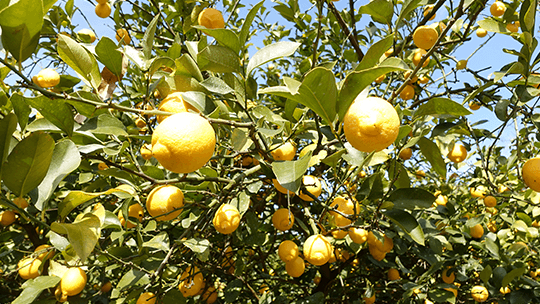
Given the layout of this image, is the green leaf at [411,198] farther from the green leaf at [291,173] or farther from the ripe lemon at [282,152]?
the green leaf at [291,173]

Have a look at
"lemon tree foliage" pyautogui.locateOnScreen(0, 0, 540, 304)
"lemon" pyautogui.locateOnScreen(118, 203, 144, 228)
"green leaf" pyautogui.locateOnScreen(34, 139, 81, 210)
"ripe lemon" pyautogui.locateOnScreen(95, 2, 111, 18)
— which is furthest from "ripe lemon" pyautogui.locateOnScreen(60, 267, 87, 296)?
"ripe lemon" pyautogui.locateOnScreen(95, 2, 111, 18)

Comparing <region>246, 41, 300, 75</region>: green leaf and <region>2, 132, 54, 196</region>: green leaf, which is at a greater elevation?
<region>246, 41, 300, 75</region>: green leaf

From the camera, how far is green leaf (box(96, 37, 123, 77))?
101 centimetres

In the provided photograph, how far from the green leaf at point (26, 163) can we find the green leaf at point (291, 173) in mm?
555

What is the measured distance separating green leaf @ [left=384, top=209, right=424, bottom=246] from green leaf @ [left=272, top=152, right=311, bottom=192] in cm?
62

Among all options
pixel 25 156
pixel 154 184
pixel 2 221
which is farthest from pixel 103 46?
pixel 2 221

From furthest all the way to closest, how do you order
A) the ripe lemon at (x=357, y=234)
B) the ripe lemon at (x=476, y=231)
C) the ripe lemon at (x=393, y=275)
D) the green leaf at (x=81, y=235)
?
the ripe lemon at (x=393, y=275), the ripe lemon at (x=476, y=231), the ripe lemon at (x=357, y=234), the green leaf at (x=81, y=235)

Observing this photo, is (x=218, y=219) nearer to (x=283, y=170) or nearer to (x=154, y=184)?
(x=154, y=184)

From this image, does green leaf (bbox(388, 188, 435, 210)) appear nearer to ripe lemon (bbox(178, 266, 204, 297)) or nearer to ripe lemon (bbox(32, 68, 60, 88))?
ripe lemon (bbox(178, 266, 204, 297))

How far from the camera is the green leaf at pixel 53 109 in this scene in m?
0.87

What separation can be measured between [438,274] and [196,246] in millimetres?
1954

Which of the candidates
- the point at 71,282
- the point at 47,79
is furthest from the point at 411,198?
the point at 47,79

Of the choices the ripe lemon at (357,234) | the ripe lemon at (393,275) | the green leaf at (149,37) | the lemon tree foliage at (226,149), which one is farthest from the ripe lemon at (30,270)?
the ripe lemon at (393,275)

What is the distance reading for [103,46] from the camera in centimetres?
102
